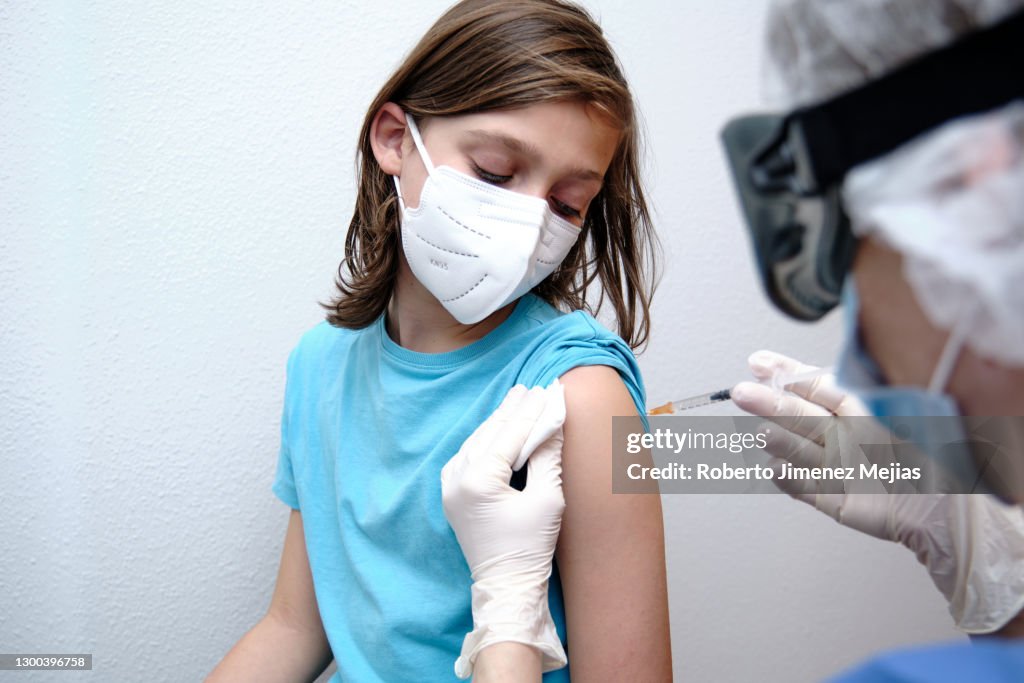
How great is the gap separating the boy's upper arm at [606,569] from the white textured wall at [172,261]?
692mm

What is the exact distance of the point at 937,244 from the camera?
1.74 ft

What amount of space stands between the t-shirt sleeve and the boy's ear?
414 millimetres

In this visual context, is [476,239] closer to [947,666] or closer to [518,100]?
[518,100]

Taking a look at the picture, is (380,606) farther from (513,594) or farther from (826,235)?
(826,235)

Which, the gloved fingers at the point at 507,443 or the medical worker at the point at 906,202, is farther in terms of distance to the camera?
the gloved fingers at the point at 507,443

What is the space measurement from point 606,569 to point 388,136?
26.5 inches

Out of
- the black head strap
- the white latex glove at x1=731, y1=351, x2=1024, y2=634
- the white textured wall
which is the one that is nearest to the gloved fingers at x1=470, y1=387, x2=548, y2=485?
the white latex glove at x1=731, y1=351, x2=1024, y2=634

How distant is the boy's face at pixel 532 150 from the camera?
1.06 metres

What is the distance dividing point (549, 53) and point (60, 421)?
1.04 meters

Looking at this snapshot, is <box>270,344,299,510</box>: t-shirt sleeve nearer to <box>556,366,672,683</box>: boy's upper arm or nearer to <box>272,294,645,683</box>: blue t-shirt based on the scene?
<box>272,294,645,683</box>: blue t-shirt

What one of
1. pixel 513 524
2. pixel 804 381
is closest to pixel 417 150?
pixel 513 524

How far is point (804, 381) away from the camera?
118cm
